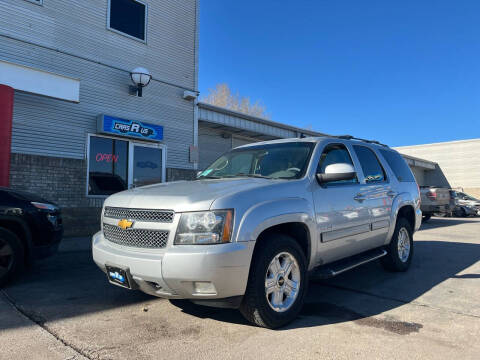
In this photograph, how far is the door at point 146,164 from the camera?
1125cm

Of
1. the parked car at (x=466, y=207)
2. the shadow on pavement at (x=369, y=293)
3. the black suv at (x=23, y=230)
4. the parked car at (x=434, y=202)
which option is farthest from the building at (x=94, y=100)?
the parked car at (x=466, y=207)

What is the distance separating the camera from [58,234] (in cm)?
514

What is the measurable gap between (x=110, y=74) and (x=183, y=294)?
948 cm

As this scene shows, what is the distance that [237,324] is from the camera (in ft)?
11.1

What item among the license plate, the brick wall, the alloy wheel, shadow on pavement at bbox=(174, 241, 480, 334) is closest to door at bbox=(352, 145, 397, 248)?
shadow on pavement at bbox=(174, 241, 480, 334)

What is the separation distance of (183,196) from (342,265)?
2132mm

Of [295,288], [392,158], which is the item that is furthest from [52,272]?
[392,158]

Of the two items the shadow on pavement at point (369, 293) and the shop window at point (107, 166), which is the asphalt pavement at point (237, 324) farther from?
the shop window at point (107, 166)

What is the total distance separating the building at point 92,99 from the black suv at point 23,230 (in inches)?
148

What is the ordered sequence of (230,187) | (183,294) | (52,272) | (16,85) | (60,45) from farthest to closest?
(60,45) → (16,85) → (52,272) → (230,187) → (183,294)

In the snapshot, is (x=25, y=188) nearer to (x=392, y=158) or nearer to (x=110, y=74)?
(x=110, y=74)

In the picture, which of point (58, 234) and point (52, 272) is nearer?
point (58, 234)

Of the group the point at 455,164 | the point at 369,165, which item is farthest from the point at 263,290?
the point at 455,164

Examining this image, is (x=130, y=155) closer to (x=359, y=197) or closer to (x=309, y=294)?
(x=309, y=294)
